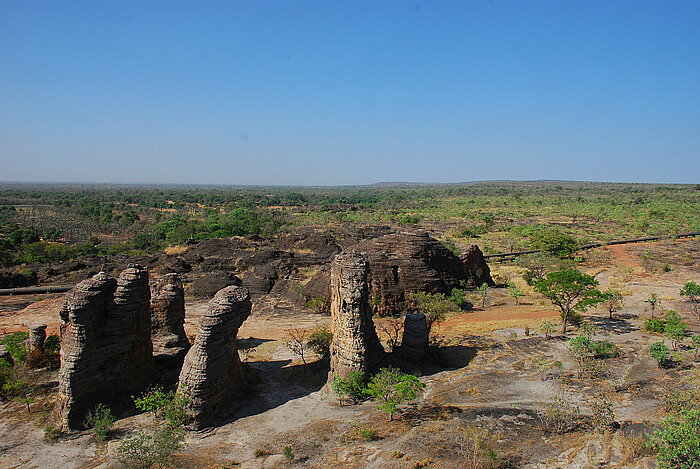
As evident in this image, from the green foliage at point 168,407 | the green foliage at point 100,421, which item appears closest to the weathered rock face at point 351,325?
the green foliage at point 168,407

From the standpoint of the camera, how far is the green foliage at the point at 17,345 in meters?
18.4

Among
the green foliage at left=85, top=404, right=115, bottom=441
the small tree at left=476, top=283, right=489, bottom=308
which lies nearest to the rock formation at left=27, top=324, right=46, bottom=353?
the green foliage at left=85, top=404, right=115, bottom=441

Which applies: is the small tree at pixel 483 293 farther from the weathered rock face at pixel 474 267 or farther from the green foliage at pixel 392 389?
the green foliage at pixel 392 389

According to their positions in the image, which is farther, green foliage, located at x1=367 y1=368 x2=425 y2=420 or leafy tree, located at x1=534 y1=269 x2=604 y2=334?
leafy tree, located at x1=534 y1=269 x2=604 y2=334

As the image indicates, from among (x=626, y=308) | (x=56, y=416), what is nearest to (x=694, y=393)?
(x=626, y=308)

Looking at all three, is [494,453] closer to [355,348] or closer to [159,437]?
[355,348]

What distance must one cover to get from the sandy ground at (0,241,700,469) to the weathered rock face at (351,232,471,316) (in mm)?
5541

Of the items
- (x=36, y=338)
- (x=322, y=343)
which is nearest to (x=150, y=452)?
(x=322, y=343)

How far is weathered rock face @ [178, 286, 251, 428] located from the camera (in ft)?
44.0

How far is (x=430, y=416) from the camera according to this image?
45.0ft

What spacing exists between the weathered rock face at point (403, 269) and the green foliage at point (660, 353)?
12.9 meters

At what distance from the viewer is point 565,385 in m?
15.5

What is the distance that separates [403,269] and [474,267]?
8274mm

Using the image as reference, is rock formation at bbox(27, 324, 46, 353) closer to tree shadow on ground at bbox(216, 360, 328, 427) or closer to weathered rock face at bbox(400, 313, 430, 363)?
tree shadow on ground at bbox(216, 360, 328, 427)
